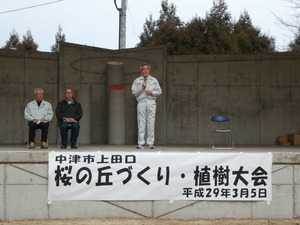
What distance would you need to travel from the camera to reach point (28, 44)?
40906mm

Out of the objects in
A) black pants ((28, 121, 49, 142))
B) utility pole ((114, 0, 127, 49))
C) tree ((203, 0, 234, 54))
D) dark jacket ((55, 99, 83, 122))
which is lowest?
black pants ((28, 121, 49, 142))

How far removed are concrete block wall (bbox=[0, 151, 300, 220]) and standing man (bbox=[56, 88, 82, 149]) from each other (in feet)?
4.69

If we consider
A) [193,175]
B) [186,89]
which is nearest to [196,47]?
[186,89]

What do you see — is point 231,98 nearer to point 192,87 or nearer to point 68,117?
point 192,87

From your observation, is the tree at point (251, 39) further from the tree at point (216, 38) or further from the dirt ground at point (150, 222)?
the dirt ground at point (150, 222)

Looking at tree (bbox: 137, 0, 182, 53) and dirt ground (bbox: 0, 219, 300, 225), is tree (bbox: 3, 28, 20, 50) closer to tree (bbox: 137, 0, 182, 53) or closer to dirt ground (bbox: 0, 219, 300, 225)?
tree (bbox: 137, 0, 182, 53)

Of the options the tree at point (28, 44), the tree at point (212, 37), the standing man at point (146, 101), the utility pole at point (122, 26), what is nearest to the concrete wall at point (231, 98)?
the utility pole at point (122, 26)

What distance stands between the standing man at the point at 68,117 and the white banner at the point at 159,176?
1.41 m

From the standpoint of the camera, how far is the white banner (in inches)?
271

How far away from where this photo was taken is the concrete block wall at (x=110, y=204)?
6.86 metres

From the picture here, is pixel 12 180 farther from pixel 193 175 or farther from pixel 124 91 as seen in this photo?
pixel 124 91

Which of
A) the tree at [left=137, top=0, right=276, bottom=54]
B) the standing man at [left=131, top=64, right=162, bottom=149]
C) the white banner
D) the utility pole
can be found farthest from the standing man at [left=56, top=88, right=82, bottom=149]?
the tree at [left=137, top=0, right=276, bottom=54]

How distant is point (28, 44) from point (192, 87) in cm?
3078

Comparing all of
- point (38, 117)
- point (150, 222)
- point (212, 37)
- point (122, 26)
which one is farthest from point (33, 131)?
point (212, 37)
